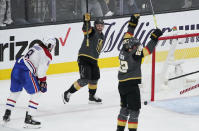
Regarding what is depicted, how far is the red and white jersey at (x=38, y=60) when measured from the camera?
8391 millimetres

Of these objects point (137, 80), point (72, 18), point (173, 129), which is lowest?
point (173, 129)

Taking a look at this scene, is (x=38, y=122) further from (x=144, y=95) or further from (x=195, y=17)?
(x=195, y=17)

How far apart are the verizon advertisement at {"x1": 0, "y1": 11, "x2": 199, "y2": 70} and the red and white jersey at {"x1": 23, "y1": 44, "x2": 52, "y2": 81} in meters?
3.08

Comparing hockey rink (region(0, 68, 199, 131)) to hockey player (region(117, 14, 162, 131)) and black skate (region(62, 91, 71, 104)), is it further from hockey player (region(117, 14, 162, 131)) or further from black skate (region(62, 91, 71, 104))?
hockey player (region(117, 14, 162, 131))

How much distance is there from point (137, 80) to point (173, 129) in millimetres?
1191

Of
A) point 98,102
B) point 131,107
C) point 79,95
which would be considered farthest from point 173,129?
point 79,95

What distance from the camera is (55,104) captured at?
9.96m

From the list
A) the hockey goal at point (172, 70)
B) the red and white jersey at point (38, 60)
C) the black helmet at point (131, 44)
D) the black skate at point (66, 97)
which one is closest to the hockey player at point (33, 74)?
the red and white jersey at point (38, 60)

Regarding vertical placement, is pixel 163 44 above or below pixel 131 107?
above

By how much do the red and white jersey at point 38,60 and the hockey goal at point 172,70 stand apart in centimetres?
218

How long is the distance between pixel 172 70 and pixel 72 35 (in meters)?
2.85

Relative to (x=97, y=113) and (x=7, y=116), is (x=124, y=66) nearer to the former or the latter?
(x=97, y=113)

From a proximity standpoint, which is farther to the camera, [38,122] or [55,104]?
[55,104]

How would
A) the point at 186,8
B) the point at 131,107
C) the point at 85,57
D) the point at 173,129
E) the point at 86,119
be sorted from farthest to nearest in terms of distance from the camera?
the point at 186,8, the point at 85,57, the point at 86,119, the point at 173,129, the point at 131,107
